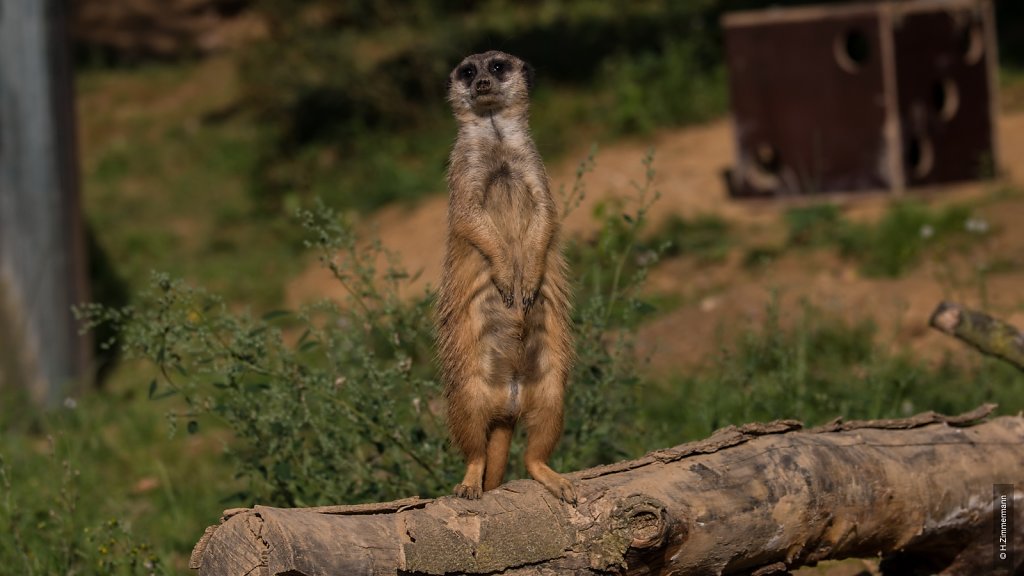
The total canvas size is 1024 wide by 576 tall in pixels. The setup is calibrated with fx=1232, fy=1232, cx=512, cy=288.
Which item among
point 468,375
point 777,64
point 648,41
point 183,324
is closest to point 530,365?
point 468,375

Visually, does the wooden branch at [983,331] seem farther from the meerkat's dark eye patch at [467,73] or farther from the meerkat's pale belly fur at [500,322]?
the meerkat's dark eye patch at [467,73]

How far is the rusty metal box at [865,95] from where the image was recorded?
7477 millimetres

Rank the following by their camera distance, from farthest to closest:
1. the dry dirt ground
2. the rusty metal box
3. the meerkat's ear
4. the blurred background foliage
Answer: the blurred background foliage < the rusty metal box < the dry dirt ground < the meerkat's ear

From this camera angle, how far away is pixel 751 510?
290 centimetres

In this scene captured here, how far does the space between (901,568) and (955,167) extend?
15.4ft

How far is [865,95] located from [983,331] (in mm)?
4069

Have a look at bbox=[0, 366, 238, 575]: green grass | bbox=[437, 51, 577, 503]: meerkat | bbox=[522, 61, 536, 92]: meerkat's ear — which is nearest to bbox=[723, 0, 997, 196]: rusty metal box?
bbox=[0, 366, 238, 575]: green grass

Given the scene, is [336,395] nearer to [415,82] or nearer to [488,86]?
[488,86]

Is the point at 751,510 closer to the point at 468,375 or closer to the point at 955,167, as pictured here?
the point at 468,375

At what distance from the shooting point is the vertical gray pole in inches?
245

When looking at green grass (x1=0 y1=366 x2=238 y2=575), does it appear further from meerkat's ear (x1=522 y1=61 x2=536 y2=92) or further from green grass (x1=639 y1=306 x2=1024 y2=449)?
green grass (x1=639 y1=306 x2=1024 y2=449)

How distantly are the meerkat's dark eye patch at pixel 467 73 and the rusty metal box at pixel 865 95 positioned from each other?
14.4 feet

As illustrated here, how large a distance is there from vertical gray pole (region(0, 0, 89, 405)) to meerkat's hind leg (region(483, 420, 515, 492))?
12.1ft

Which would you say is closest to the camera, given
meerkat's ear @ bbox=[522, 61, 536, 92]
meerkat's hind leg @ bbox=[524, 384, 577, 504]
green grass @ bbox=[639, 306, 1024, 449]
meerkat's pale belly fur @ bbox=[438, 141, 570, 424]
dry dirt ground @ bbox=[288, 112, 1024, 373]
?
meerkat's hind leg @ bbox=[524, 384, 577, 504]
